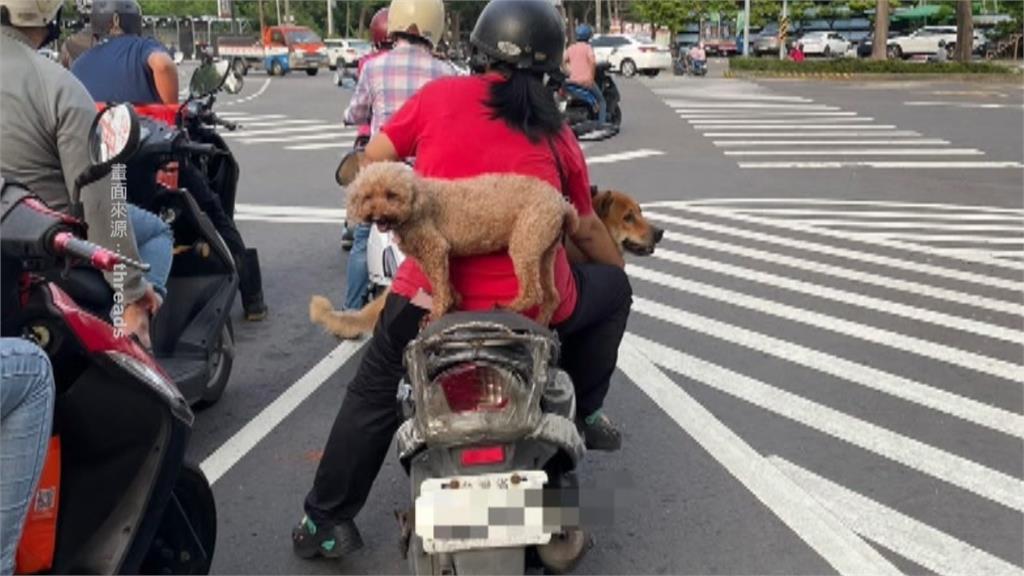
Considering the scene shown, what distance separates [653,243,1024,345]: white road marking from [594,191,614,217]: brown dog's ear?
3667 mm

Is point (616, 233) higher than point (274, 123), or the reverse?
point (616, 233)

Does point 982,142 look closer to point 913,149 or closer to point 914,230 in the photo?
point 913,149

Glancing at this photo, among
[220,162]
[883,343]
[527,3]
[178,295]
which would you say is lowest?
[883,343]

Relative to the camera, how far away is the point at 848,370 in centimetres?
600

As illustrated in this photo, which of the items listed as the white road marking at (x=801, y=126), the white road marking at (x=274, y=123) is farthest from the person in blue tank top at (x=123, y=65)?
the white road marking at (x=801, y=126)

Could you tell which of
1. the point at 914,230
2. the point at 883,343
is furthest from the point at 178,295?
the point at 914,230

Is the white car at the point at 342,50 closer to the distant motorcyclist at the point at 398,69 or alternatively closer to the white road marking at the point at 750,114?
the white road marking at the point at 750,114

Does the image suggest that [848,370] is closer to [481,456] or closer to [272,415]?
[272,415]

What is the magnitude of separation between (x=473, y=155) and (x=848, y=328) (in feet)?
13.3

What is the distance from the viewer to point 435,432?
2877 mm

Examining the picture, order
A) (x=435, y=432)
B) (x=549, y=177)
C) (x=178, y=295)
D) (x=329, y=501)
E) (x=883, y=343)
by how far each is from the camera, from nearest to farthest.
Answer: (x=435, y=432), (x=549, y=177), (x=329, y=501), (x=178, y=295), (x=883, y=343)

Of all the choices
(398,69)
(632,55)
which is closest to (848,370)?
(398,69)

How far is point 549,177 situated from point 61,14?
1.73 metres

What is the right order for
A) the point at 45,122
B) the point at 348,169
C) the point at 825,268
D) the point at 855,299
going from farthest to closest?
1. the point at 825,268
2. the point at 855,299
3. the point at 348,169
4. the point at 45,122
